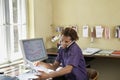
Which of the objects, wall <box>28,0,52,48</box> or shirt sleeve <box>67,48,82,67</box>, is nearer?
shirt sleeve <box>67,48,82,67</box>

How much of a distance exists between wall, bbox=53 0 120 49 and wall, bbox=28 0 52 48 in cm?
19

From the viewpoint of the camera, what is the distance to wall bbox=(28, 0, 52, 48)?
3607mm

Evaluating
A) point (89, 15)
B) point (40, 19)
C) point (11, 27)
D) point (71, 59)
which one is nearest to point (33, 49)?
point (71, 59)

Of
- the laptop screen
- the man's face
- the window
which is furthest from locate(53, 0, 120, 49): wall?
the man's face

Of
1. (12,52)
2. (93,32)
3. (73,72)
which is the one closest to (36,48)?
(73,72)

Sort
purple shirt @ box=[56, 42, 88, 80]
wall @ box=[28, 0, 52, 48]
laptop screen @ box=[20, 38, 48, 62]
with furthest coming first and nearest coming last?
1. wall @ box=[28, 0, 52, 48]
2. laptop screen @ box=[20, 38, 48, 62]
3. purple shirt @ box=[56, 42, 88, 80]

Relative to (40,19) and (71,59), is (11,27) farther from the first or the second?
(71,59)

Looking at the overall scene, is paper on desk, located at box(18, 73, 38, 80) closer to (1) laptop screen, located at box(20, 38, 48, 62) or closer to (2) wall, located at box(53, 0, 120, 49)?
(1) laptop screen, located at box(20, 38, 48, 62)

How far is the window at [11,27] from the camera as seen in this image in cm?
311

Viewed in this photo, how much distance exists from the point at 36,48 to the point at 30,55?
5.7 inches

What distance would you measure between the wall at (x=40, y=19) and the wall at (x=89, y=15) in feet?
0.62

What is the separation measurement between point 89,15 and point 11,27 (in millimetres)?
1441

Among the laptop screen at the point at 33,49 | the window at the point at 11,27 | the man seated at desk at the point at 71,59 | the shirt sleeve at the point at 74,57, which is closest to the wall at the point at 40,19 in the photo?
the window at the point at 11,27

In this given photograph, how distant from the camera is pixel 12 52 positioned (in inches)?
130
